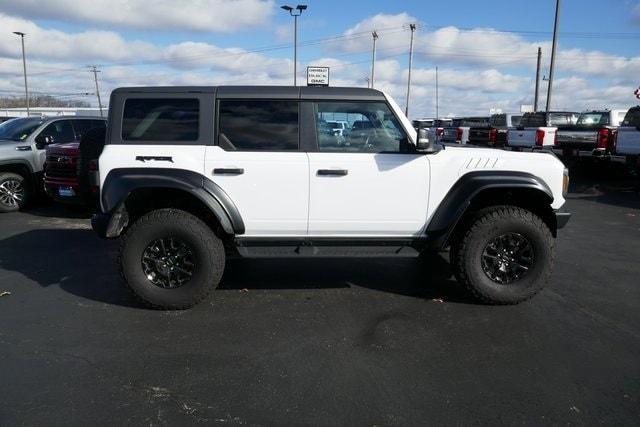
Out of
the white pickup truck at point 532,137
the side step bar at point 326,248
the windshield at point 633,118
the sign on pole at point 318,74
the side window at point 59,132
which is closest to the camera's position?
the side step bar at point 326,248

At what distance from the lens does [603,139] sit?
13.4 m

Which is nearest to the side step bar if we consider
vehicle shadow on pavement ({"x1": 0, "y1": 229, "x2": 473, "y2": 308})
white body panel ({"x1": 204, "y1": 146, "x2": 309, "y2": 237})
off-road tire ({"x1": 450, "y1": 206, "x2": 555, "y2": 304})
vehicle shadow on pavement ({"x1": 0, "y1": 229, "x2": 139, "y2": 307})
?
white body panel ({"x1": 204, "y1": 146, "x2": 309, "y2": 237})

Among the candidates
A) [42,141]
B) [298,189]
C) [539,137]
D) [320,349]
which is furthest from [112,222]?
[539,137]

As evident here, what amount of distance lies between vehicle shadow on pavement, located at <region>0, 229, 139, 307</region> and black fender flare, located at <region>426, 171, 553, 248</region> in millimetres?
2835

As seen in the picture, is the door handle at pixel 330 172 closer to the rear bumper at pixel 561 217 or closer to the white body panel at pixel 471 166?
the white body panel at pixel 471 166

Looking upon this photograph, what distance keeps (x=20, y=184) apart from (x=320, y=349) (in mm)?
8147

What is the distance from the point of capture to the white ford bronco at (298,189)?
4.46 metres

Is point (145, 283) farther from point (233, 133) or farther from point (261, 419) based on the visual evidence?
point (261, 419)

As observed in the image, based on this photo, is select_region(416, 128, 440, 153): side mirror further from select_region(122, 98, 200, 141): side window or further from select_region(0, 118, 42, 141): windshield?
select_region(0, 118, 42, 141): windshield

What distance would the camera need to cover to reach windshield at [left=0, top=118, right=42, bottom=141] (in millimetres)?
9742

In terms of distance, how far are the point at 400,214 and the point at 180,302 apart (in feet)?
6.88

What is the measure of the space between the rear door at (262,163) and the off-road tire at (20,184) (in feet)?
22.2

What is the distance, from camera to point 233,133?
456 cm

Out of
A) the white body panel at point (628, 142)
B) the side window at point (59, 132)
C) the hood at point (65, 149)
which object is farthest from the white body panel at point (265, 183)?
the white body panel at point (628, 142)
